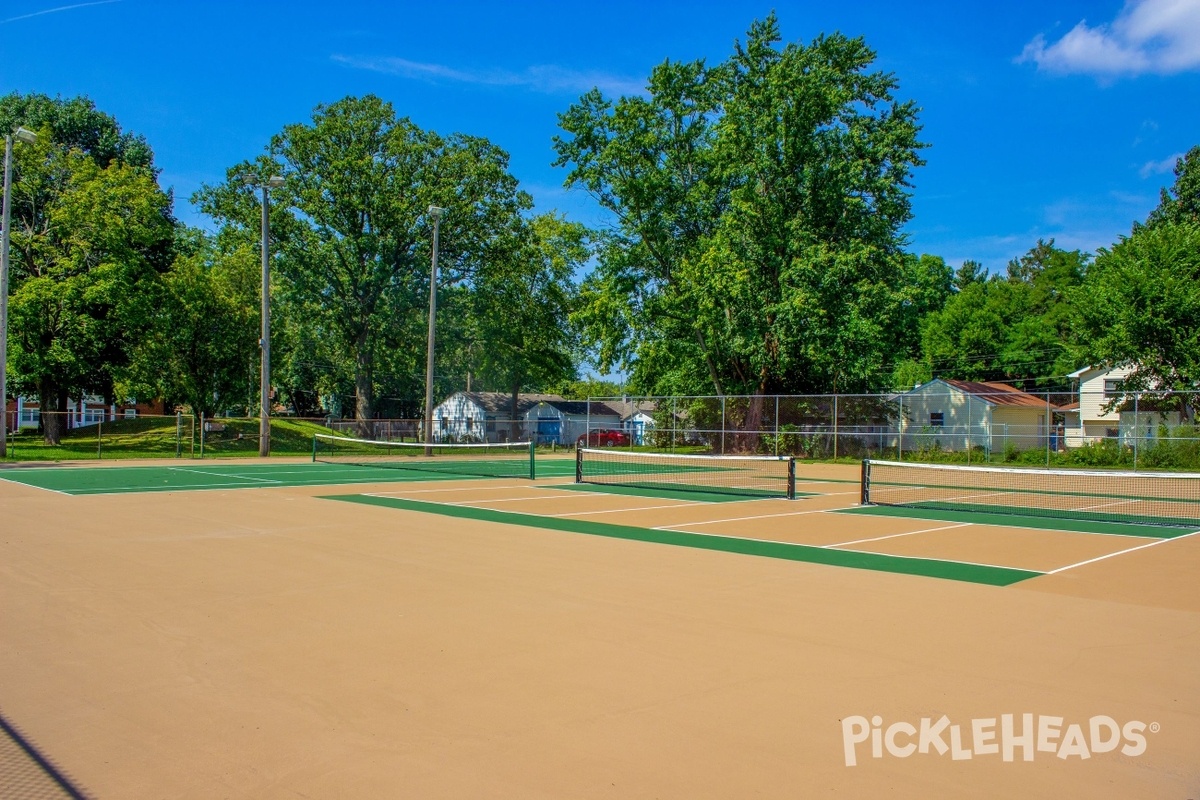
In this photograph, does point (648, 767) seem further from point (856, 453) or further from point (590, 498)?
point (856, 453)

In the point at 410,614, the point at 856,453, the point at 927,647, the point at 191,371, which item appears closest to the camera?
the point at 927,647

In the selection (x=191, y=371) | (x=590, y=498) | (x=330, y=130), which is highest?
(x=330, y=130)

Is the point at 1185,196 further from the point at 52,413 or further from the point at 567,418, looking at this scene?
the point at 52,413

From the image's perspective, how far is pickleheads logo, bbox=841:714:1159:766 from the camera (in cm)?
448

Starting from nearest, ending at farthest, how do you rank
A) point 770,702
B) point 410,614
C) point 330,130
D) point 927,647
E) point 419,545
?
point 770,702
point 927,647
point 410,614
point 419,545
point 330,130

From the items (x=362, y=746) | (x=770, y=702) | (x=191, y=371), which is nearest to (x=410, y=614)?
(x=362, y=746)

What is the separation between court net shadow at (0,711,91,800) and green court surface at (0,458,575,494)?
16.9m

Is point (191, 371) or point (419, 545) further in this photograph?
point (191, 371)

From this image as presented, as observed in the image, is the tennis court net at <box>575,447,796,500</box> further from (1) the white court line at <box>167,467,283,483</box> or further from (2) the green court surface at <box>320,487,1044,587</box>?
(1) the white court line at <box>167,467,283,483</box>

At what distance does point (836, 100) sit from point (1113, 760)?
38.5 meters

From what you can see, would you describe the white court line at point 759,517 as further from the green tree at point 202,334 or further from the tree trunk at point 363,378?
the tree trunk at point 363,378

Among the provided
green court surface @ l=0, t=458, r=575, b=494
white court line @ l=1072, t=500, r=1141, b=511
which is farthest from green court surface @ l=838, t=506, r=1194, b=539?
green court surface @ l=0, t=458, r=575, b=494

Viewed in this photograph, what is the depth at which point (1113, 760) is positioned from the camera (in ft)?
14.3

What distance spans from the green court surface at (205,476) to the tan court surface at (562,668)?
1003cm
